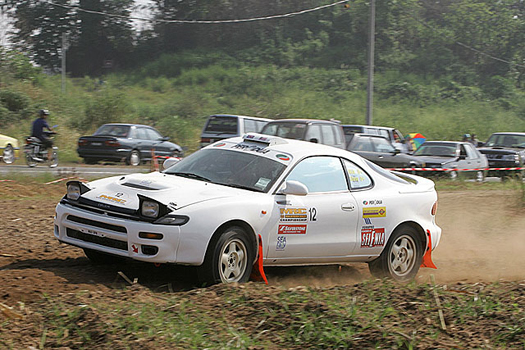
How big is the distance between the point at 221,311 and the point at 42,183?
10436mm

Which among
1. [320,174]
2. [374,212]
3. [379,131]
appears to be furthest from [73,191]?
[379,131]

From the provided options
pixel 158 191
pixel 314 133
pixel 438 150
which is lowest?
pixel 438 150

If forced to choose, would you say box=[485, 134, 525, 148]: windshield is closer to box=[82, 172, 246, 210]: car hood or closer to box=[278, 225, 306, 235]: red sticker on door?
box=[278, 225, 306, 235]: red sticker on door

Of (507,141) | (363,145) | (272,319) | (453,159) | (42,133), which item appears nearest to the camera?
(272,319)

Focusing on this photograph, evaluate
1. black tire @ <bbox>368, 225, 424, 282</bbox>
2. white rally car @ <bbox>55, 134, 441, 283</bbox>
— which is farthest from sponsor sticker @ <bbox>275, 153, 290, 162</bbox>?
black tire @ <bbox>368, 225, 424, 282</bbox>

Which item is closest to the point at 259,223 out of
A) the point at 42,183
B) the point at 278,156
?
the point at 278,156

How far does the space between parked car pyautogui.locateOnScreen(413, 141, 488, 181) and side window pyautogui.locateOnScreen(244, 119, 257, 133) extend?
5293 mm

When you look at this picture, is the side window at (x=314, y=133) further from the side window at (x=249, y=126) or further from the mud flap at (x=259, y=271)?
the mud flap at (x=259, y=271)

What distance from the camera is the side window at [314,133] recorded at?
61.5ft

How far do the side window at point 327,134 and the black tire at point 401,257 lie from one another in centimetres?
1087

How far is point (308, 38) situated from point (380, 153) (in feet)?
160

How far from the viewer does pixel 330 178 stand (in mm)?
7848

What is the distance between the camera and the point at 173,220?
21.1 ft

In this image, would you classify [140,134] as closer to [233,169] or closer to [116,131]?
[116,131]
